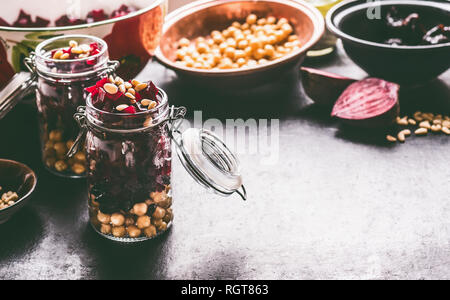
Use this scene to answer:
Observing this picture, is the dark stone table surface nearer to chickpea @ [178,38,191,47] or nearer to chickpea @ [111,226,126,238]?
chickpea @ [111,226,126,238]

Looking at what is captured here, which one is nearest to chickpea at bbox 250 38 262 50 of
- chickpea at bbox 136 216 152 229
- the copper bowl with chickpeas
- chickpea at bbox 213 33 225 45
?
the copper bowl with chickpeas

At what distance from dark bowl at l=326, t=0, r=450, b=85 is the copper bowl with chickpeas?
0.06 meters

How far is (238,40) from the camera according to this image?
124 cm

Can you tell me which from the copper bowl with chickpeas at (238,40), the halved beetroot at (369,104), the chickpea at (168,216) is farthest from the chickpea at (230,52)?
the chickpea at (168,216)

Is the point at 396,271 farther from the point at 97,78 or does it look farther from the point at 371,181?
the point at 97,78

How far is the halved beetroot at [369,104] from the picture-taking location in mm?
1037

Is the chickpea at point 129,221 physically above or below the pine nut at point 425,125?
above

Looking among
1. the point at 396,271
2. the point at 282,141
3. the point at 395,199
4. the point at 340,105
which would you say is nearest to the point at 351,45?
the point at 340,105

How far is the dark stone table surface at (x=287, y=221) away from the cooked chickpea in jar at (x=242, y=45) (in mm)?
176

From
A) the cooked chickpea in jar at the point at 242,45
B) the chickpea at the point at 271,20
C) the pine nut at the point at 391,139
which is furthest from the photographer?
the chickpea at the point at 271,20

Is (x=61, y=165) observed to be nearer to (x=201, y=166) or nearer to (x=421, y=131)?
(x=201, y=166)

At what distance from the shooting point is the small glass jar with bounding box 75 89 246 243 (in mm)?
765

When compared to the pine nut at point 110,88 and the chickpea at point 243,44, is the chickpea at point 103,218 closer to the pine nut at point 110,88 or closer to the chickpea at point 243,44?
the pine nut at point 110,88
